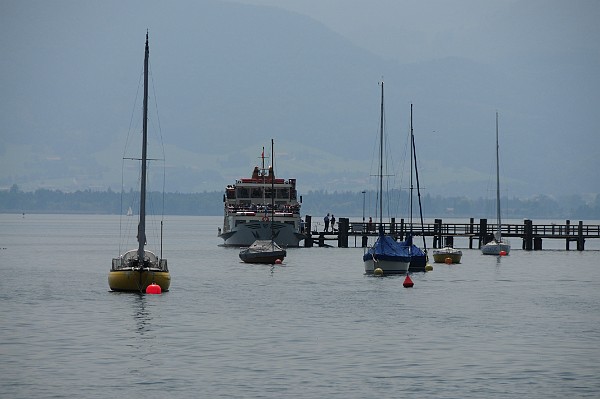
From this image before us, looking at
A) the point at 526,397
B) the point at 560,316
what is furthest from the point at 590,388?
the point at 560,316

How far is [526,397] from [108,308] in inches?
1031

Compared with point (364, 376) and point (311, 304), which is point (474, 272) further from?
point (364, 376)

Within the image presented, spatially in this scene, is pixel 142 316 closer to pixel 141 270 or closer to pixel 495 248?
pixel 141 270

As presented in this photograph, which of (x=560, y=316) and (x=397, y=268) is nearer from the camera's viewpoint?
(x=560, y=316)

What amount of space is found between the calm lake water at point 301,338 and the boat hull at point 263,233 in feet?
124

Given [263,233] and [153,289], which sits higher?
[263,233]

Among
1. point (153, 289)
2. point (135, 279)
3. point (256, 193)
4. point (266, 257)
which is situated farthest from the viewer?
point (256, 193)

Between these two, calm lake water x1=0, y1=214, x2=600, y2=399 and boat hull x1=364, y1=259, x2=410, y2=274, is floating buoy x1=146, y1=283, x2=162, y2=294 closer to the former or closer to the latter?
calm lake water x1=0, y1=214, x2=600, y2=399

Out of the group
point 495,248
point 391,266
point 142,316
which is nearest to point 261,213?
point 495,248

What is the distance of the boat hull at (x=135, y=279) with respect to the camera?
58750 mm

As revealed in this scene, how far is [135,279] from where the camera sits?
5875 cm

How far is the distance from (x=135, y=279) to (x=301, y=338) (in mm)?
16357

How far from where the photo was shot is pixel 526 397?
3266cm

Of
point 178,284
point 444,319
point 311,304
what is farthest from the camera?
point 178,284
